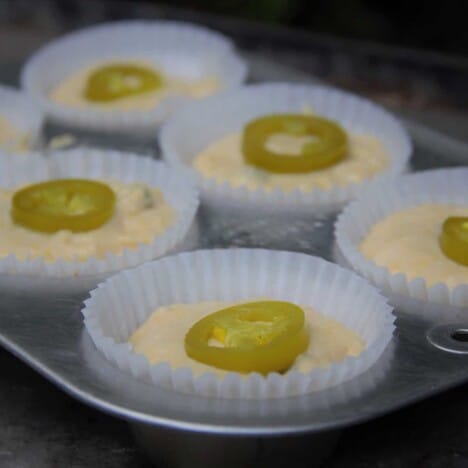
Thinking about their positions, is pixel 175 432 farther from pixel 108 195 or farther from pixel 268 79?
pixel 268 79

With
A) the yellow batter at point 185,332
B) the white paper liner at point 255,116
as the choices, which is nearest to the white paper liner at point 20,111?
the white paper liner at point 255,116

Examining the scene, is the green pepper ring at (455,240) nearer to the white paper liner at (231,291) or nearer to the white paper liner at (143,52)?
the white paper liner at (231,291)

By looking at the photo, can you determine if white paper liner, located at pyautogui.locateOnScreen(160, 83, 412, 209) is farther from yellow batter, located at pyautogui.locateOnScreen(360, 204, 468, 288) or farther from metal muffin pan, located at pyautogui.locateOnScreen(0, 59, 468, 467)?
metal muffin pan, located at pyautogui.locateOnScreen(0, 59, 468, 467)

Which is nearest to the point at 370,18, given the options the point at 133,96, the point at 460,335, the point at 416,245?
the point at 133,96

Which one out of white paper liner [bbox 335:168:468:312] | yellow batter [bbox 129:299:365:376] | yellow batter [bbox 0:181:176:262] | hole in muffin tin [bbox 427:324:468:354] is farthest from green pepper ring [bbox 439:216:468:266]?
yellow batter [bbox 0:181:176:262]

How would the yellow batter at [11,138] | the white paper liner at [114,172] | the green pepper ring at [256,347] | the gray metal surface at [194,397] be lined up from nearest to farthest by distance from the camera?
the gray metal surface at [194,397] < the green pepper ring at [256,347] < the white paper liner at [114,172] < the yellow batter at [11,138]

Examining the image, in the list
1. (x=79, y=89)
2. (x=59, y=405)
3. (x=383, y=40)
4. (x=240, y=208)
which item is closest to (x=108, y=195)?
(x=240, y=208)

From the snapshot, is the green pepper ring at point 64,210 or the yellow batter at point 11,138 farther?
the yellow batter at point 11,138
